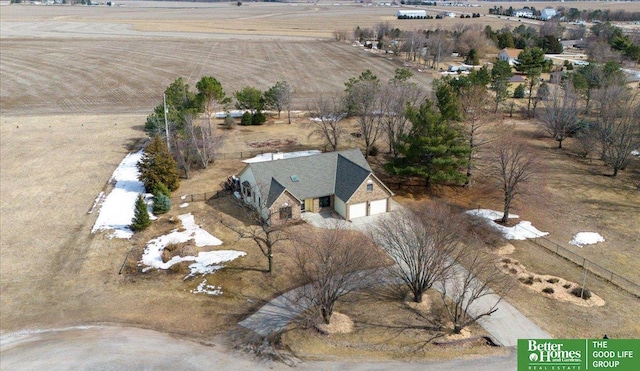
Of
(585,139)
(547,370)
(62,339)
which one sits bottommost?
(62,339)

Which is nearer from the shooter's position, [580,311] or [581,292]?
[580,311]

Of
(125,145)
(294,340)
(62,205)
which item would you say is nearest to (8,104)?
(125,145)

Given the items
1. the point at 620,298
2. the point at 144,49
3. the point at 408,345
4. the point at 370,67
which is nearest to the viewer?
the point at 408,345

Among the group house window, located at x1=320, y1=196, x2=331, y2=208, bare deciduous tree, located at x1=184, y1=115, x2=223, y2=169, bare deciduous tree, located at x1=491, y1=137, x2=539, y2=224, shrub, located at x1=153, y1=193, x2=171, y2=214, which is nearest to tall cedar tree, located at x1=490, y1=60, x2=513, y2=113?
bare deciduous tree, located at x1=491, y1=137, x2=539, y2=224

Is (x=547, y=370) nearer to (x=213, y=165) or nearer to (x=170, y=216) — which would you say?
(x=170, y=216)

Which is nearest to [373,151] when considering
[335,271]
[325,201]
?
[325,201]

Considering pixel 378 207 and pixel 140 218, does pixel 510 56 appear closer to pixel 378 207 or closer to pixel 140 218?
pixel 378 207

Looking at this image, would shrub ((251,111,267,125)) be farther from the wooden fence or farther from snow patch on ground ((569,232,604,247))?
snow patch on ground ((569,232,604,247))
